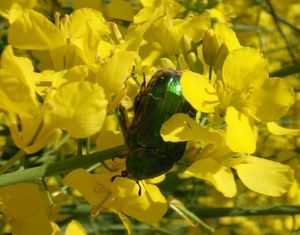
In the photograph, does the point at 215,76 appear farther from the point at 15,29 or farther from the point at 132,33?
the point at 15,29

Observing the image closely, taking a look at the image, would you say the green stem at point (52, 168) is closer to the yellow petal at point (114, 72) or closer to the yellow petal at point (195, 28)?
the yellow petal at point (114, 72)

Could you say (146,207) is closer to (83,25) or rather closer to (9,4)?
(83,25)

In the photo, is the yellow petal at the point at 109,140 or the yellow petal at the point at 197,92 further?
the yellow petal at the point at 109,140

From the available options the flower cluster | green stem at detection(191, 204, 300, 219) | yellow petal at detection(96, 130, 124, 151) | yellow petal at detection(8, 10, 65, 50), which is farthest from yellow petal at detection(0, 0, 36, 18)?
green stem at detection(191, 204, 300, 219)

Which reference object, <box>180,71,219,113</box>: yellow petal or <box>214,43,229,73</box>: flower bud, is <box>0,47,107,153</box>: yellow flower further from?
<box>214,43,229,73</box>: flower bud

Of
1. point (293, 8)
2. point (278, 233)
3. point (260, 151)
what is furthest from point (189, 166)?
point (293, 8)

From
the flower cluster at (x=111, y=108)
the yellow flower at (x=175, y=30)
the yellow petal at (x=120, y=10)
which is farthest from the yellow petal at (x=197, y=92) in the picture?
the yellow petal at (x=120, y=10)

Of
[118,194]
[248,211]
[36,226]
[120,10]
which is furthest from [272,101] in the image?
[120,10]
